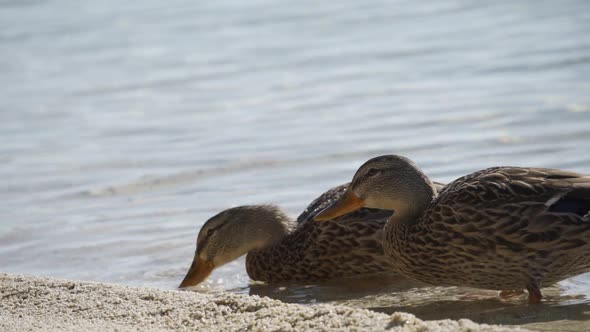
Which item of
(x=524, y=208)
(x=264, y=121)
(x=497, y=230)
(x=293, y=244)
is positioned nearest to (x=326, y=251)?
(x=293, y=244)

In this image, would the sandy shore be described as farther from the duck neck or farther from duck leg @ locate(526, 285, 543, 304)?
the duck neck

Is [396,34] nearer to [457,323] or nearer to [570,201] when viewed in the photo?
[570,201]

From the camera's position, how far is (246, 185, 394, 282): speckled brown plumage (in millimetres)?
7164

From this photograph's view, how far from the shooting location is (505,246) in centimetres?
606

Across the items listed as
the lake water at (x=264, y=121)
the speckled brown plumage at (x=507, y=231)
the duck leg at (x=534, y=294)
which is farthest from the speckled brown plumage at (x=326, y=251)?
the duck leg at (x=534, y=294)

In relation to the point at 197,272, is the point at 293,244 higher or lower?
higher

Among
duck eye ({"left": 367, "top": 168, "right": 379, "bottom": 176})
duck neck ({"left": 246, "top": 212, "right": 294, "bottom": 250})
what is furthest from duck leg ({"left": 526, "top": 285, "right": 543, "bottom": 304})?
duck neck ({"left": 246, "top": 212, "right": 294, "bottom": 250})

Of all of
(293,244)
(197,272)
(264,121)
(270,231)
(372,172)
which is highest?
(264,121)

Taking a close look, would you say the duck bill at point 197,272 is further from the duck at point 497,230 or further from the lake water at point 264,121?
the duck at point 497,230

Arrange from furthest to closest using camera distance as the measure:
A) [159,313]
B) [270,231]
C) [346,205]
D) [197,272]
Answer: [270,231], [197,272], [346,205], [159,313]

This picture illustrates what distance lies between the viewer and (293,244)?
761 cm

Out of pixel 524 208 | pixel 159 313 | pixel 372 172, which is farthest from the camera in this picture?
pixel 372 172

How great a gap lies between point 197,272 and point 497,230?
2091 millimetres

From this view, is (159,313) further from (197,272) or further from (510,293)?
(510,293)
